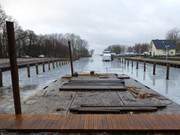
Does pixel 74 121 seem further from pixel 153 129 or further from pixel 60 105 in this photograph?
pixel 60 105

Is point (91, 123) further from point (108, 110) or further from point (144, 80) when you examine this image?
point (144, 80)

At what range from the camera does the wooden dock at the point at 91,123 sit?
5.28m

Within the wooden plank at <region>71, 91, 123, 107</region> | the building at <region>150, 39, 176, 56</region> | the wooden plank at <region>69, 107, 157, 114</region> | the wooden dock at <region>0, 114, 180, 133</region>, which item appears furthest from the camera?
the building at <region>150, 39, 176, 56</region>

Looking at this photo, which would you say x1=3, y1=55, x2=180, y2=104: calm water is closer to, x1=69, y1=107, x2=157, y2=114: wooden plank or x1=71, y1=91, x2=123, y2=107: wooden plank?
x1=71, y1=91, x2=123, y2=107: wooden plank

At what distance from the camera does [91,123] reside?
18.6ft

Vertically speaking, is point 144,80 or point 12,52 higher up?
point 12,52

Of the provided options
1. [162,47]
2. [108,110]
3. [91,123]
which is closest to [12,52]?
[91,123]

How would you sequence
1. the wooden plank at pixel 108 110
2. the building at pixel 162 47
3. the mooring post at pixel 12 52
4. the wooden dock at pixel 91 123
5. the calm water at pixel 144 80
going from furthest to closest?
1. the building at pixel 162 47
2. the calm water at pixel 144 80
3. the wooden plank at pixel 108 110
4. the mooring post at pixel 12 52
5. the wooden dock at pixel 91 123

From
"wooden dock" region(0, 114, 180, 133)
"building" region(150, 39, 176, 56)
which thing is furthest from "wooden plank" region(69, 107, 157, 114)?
"building" region(150, 39, 176, 56)

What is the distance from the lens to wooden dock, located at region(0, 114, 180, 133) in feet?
17.3

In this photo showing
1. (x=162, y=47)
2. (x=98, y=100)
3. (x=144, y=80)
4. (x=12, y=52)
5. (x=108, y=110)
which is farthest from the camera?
(x=162, y=47)

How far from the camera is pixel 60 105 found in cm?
827

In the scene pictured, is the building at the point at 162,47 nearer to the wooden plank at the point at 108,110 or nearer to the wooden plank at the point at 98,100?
the wooden plank at the point at 98,100

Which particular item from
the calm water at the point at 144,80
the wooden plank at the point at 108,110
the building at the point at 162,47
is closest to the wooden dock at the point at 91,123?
the wooden plank at the point at 108,110
